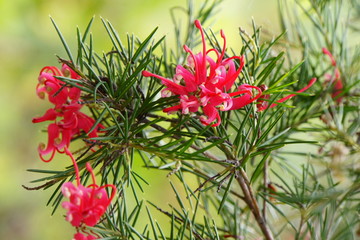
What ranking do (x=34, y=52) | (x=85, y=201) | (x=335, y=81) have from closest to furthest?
(x=85, y=201), (x=335, y=81), (x=34, y=52)

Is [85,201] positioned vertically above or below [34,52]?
below

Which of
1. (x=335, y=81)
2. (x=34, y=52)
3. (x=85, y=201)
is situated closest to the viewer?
(x=85, y=201)

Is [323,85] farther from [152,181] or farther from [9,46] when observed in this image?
[9,46]

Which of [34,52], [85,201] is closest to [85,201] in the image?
[85,201]

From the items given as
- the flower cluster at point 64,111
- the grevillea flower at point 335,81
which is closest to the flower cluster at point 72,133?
the flower cluster at point 64,111

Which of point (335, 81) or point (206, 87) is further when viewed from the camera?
point (335, 81)

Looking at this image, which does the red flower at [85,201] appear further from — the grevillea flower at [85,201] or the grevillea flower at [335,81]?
the grevillea flower at [335,81]

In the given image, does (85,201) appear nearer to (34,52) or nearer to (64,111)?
(64,111)

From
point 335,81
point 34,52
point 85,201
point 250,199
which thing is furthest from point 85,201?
point 34,52
